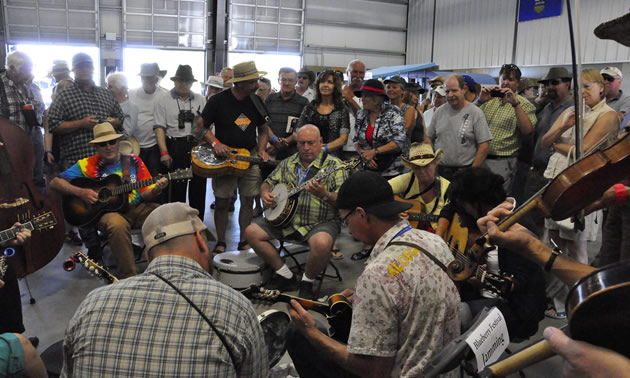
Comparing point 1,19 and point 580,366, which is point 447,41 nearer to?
point 1,19

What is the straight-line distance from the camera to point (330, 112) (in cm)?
536

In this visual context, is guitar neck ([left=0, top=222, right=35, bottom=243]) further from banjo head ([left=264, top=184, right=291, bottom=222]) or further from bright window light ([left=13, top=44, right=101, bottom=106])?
bright window light ([left=13, top=44, right=101, bottom=106])

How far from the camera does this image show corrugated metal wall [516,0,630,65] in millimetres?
10875

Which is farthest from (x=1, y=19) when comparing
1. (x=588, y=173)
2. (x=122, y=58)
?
(x=588, y=173)

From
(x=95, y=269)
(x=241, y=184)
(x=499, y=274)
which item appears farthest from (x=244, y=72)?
(x=499, y=274)

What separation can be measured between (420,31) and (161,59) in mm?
8267

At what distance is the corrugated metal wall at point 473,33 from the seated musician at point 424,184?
1112 cm

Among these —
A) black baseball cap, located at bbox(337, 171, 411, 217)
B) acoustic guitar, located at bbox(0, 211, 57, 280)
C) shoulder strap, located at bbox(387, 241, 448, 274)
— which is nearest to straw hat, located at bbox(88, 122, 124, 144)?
acoustic guitar, located at bbox(0, 211, 57, 280)

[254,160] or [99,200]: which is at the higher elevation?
[254,160]

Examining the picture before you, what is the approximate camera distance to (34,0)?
520 inches

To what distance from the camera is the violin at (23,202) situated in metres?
3.71

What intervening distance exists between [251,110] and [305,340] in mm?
3250

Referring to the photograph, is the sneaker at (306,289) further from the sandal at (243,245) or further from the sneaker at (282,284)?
the sandal at (243,245)

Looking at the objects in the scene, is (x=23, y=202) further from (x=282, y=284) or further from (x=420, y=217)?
(x=420, y=217)
